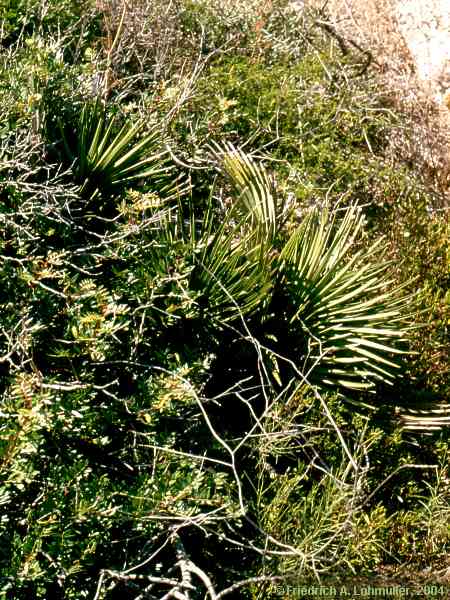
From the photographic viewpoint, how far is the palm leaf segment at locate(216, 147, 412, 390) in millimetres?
5219

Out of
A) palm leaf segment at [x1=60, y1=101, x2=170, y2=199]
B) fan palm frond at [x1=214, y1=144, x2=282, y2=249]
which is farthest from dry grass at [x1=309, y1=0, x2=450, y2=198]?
palm leaf segment at [x1=60, y1=101, x2=170, y2=199]

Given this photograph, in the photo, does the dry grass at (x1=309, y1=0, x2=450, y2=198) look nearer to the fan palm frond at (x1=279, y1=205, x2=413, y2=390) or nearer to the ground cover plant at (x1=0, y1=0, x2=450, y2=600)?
the ground cover plant at (x1=0, y1=0, x2=450, y2=600)

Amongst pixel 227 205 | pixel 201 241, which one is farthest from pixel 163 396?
pixel 227 205

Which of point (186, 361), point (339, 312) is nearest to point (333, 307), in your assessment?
point (339, 312)

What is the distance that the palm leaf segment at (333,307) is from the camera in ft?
17.1

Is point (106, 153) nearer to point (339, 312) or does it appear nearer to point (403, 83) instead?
point (339, 312)

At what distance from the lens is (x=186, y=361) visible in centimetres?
459

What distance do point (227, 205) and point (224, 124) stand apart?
717 millimetres

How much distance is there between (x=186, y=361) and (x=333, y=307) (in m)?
1.14

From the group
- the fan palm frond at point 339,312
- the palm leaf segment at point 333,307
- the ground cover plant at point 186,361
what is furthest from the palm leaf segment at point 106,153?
the fan palm frond at point 339,312

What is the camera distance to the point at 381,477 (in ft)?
17.6

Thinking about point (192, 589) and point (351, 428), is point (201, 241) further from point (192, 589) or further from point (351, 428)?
point (192, 589)

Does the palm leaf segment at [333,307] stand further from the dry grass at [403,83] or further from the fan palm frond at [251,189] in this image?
the dry grass at [403,83]

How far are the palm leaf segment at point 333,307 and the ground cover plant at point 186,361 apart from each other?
0.05ft
